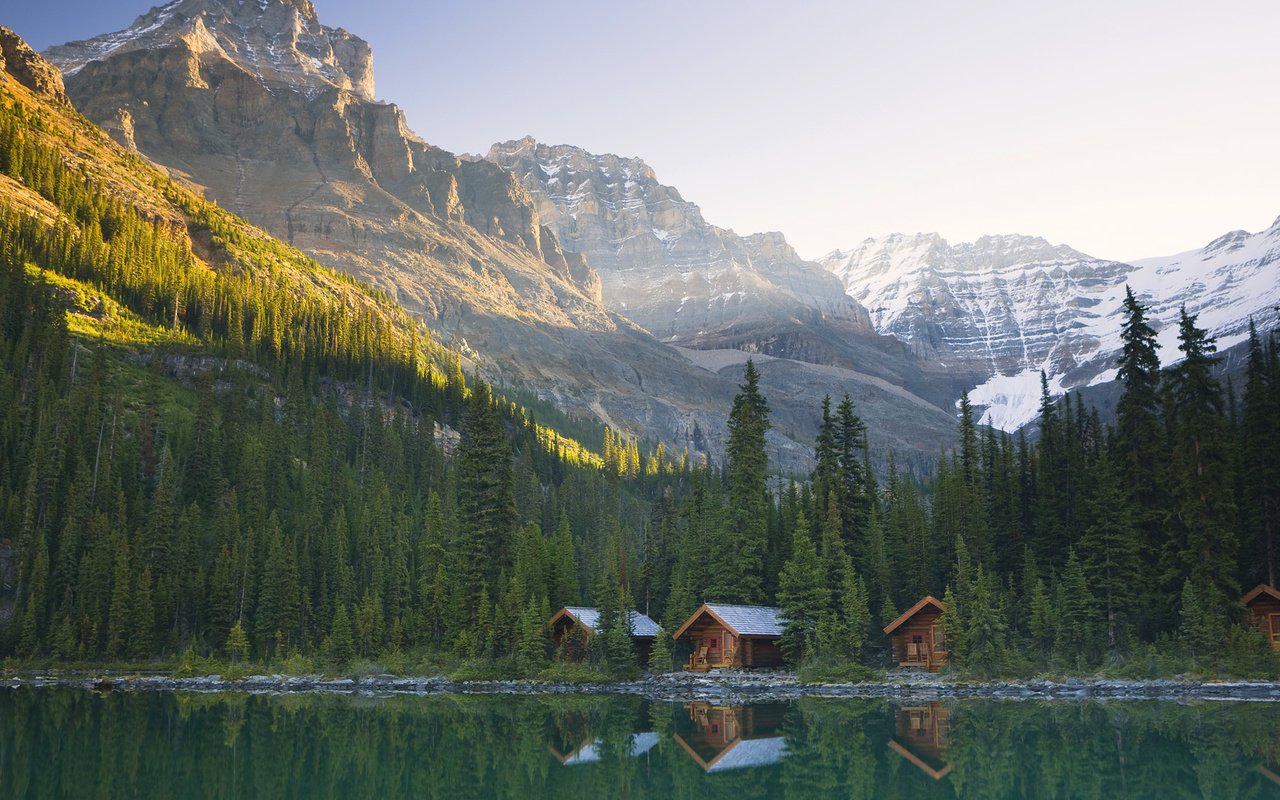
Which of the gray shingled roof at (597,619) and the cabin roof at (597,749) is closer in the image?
the cabin roof at (597,749)

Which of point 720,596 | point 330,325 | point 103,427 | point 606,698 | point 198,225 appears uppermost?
point 198,225

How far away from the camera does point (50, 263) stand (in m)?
124

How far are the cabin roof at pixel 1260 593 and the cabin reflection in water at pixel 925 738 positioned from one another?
20.8 m

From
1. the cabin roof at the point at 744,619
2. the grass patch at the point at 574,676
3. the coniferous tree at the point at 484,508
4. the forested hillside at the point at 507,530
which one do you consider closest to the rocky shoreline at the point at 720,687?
the grass patch at the point at 574,676

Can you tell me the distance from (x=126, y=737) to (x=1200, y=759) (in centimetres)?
3380

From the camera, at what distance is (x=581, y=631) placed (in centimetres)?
6669

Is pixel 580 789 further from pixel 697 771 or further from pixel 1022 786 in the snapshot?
pixel 1022 786

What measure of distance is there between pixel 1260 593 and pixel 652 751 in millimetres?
38929

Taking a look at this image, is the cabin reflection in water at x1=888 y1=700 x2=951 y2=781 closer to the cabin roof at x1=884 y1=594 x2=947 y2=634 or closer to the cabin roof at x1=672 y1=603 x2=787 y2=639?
the cabin roof at x1=884 y1=594 x2=947 y2=634

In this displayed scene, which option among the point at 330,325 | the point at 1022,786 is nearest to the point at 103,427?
the point at 330,325

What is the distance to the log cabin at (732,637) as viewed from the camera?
212 ft

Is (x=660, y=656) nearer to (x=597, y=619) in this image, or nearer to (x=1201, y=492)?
(x=597, y=619)

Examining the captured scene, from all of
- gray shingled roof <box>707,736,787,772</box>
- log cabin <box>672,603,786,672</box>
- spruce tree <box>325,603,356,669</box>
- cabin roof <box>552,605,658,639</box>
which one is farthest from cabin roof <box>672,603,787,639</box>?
gray shingled roof <box>707,736,787,772</box>

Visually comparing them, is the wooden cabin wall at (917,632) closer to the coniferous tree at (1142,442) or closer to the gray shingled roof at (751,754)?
the coniferous tree at (1142,442)
